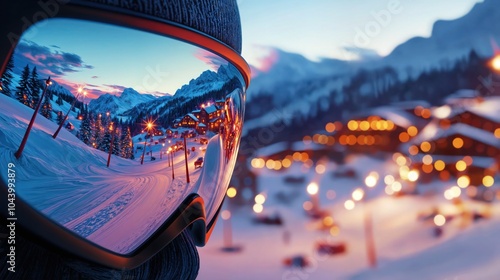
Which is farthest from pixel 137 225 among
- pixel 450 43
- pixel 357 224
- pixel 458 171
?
pixel 450 43

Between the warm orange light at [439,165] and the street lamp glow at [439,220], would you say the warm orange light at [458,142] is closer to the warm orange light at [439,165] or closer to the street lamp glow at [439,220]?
the warm orange light at [439,165]

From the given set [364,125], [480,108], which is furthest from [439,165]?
[364,125]

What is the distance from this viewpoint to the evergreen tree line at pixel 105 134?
344 mm

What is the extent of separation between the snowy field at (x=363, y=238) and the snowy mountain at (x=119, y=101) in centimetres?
118

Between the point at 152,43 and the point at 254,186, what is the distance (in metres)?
2.35

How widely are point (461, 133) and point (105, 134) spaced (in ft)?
9.23

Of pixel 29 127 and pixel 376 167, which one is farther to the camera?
pixel 376 167

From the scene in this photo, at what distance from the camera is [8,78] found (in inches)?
12.7

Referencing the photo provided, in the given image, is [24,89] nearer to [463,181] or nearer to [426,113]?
[463,181]

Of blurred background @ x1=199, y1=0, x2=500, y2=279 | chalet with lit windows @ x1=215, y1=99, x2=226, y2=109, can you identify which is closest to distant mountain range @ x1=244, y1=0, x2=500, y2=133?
blurred background @ x1=199, y1=0, x2=500, y2=279

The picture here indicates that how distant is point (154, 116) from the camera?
1.25ft

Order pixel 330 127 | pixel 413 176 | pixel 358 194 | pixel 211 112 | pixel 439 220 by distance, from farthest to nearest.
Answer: pixel 330 127
pixel 413 176
pixel 358 194
pixel 439 220
pixel 211 112

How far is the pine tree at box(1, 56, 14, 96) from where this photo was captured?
0.32 m

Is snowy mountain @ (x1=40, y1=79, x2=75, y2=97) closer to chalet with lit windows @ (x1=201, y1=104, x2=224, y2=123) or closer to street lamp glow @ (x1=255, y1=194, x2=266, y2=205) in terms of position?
chalet with lit windows @ (x1=201, y1=104, x2=224, y2=123)
